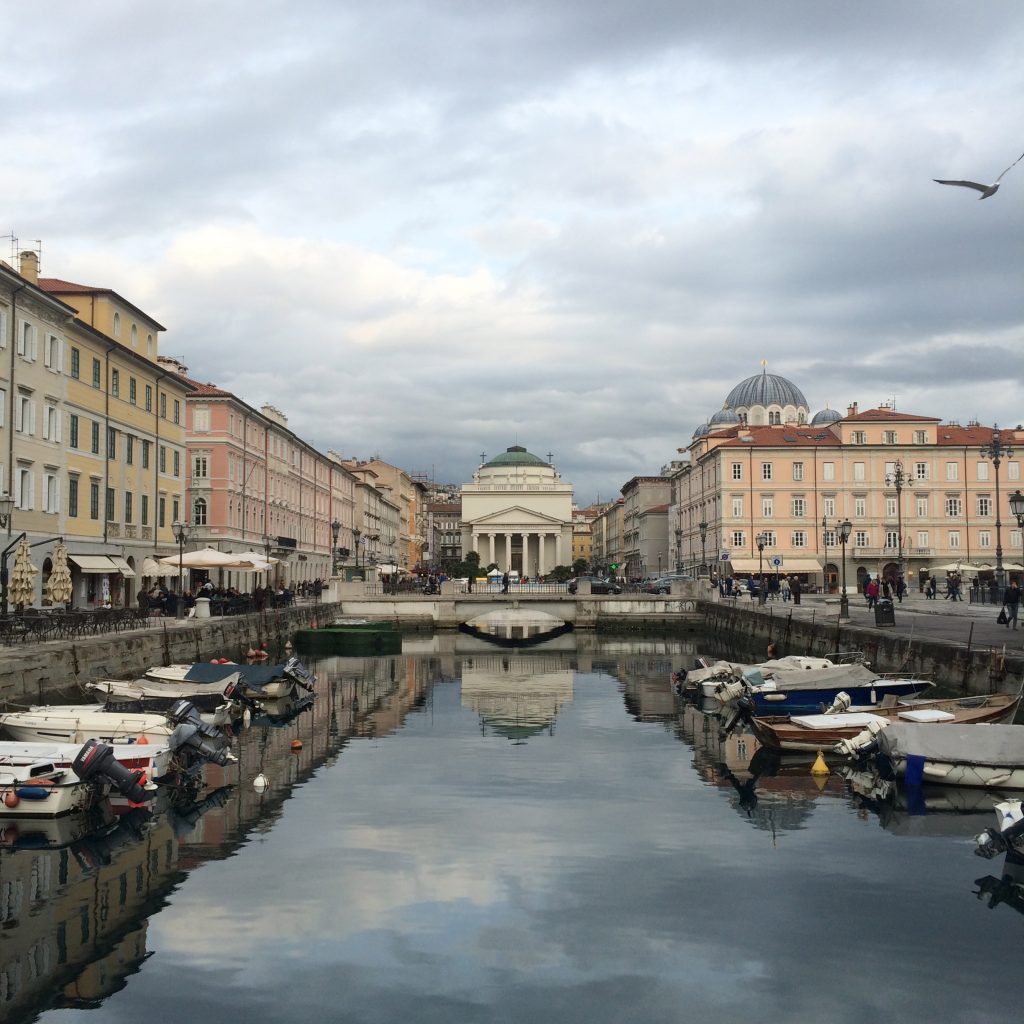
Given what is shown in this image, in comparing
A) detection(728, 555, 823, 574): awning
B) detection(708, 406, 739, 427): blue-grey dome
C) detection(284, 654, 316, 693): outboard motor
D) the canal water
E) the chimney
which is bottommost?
the canal water

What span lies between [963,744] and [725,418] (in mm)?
113384

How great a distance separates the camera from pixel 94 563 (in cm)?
4519

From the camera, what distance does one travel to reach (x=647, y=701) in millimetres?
35719

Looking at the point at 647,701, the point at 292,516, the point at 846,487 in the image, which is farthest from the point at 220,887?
the point at 846,487

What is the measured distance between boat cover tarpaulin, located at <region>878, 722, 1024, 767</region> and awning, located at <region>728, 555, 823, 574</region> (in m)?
73.2

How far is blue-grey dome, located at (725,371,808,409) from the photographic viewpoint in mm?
129500

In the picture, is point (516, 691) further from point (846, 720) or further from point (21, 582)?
point (846, 720)

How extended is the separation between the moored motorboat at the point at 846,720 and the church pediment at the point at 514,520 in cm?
12586

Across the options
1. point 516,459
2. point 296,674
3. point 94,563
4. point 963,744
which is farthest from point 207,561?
point 516,459

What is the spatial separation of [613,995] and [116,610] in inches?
1261

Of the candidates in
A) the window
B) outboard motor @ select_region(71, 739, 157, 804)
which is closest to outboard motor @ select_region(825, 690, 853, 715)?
outboard motor @ select_region(71, 739, 157, 804)

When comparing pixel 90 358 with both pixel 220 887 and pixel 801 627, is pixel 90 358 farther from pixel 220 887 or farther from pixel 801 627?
pixel 220 887

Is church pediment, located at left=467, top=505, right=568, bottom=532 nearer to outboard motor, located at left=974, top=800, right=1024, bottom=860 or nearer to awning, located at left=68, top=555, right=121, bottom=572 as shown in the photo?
awning, located at left=68, top=555, right=121, bottom=572

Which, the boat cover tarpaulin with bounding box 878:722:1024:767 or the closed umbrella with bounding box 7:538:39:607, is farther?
the closed umbrella with bounding box 7:538:39:607
